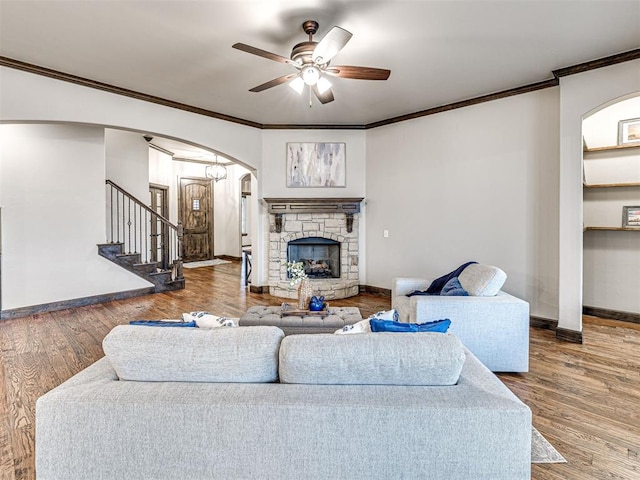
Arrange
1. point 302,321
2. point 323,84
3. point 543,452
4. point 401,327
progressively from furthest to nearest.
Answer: point 323,84, point 302,321, point 543,452, point 401,327

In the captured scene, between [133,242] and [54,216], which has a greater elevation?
[54,216]

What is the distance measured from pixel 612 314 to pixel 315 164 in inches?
186

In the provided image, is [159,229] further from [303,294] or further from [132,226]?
[303,294]

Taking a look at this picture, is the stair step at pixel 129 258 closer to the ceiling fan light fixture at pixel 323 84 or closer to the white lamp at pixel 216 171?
the white lamp at pixel 216 171

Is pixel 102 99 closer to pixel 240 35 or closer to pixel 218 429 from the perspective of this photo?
pixel 240 35

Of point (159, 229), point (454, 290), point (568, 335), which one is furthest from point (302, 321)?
point (159, 229)

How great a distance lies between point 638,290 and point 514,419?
174 inches

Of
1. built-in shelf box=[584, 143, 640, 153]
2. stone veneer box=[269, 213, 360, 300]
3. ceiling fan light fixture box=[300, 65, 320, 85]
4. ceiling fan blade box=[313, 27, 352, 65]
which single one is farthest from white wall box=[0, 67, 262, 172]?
built-in shelf box=[584, 143, 640, 153]

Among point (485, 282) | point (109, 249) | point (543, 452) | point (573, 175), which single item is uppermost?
point (573, 175)

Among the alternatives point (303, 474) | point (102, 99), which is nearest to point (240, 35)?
point (102, 99)

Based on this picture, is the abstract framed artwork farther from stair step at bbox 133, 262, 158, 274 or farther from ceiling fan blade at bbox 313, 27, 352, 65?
ceiling fan blade at bbox 313, 27, 352, 65

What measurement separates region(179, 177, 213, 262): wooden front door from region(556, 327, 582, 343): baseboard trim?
28.6ft

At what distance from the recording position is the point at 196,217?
10039 mm

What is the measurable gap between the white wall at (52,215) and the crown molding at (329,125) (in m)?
1.40
